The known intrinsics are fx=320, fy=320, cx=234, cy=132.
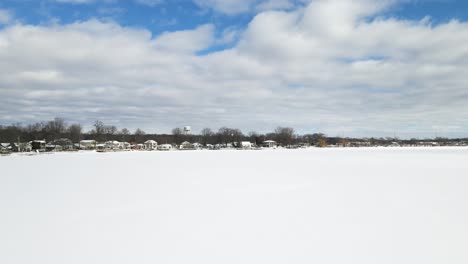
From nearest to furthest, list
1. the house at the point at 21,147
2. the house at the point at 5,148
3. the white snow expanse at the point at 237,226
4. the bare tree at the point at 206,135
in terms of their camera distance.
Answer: the white snow expanse at the point at 237,226
the house at the point at 5,148
the house at the point at 21,147
the bare tree at the point at 206,135

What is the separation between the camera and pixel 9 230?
22.9ft

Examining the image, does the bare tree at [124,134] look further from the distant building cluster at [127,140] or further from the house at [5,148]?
the house at [5,148]

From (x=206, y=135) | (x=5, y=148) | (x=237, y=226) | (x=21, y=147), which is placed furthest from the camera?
(x=206, y=135)

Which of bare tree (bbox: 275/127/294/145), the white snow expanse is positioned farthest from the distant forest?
the white snow expanse

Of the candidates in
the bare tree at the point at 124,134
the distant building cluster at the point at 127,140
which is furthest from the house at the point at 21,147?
the bare tree at the point at 124,134

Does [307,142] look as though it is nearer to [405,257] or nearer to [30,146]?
[30,146]

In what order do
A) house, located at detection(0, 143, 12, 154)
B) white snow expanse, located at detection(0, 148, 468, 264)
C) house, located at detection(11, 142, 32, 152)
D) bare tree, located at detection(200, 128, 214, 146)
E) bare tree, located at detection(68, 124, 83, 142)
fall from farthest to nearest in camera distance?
bare tree, located at detection(200, 128, 214, 146) → bare tree, located at detection(68, 124, 83, 142) → house, located at detection(11, 142, 32, 152) → house, located at detection(0, 143, 12, 154) → white snow expanse, located at detection(0, 148, 468, 264)

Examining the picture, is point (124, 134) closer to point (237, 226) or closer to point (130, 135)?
point (130, 135)

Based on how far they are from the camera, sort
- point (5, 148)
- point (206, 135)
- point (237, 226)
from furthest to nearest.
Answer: point (206, 135) → point (5, 148) → point (237, 226)

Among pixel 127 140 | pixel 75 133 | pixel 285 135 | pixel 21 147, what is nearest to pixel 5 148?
pixel 21 147

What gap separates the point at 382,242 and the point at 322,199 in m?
4.29

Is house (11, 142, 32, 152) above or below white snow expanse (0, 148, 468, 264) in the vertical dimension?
above

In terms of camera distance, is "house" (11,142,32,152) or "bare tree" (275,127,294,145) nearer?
"house" (11,142,32,152)

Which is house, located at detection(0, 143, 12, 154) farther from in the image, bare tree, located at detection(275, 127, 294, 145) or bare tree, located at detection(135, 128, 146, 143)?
bare tree, located at detection(275, 127, 294, 145)
